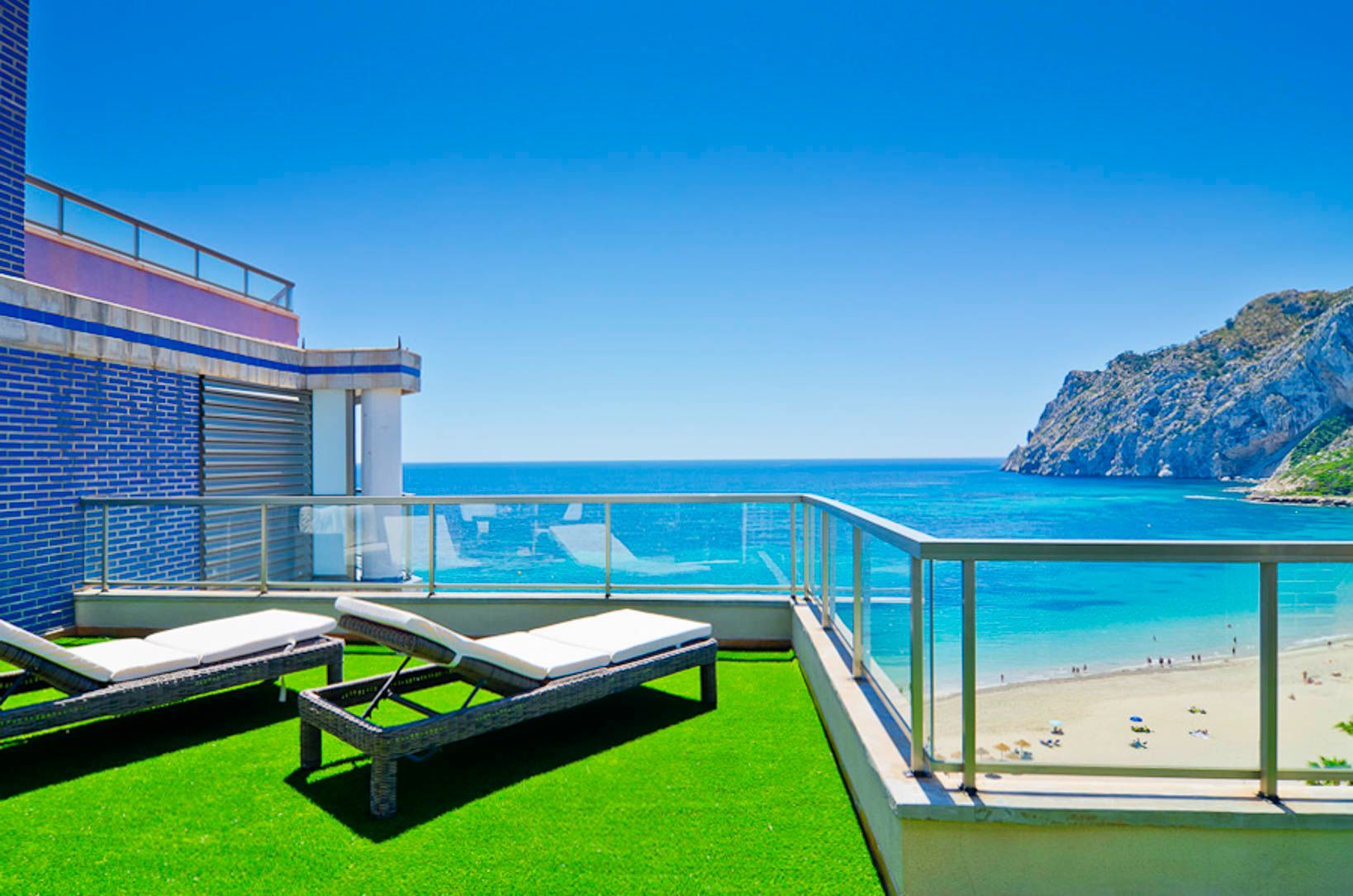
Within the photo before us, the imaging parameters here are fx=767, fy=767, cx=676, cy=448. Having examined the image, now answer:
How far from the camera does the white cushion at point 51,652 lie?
359cm

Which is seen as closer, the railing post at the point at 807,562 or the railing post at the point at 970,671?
the railing post at the point at 970,671

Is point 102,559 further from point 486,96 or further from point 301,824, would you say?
point 486,96

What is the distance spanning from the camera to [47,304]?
6418 mm

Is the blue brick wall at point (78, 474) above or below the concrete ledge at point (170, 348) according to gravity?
below

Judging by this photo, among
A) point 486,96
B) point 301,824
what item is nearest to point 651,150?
point 486,96

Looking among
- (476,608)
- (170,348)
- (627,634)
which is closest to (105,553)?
(170,348)

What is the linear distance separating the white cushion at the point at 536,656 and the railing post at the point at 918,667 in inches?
80.1

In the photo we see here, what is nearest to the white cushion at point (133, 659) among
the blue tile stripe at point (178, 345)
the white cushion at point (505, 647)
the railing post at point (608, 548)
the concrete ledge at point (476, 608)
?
the white cushion at point (505, 647)

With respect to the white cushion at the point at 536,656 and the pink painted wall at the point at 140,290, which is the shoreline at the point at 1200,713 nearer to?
the white cushion at the point at 536,656

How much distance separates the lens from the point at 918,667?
262 cm

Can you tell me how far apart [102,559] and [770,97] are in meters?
19.5

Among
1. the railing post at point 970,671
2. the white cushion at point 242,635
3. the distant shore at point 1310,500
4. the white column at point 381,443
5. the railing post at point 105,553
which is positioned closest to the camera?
the railing post at point 970,671

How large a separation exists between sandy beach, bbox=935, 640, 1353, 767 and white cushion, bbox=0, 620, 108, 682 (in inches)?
165

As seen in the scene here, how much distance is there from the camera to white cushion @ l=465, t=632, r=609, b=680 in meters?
3.87
